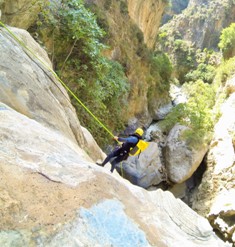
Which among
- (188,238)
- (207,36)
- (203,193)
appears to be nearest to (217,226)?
(203,193)

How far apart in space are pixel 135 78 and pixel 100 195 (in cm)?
1631

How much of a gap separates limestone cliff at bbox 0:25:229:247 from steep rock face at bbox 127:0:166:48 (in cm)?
2119

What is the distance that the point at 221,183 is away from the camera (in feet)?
48.0

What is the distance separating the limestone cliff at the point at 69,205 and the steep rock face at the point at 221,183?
31.4 ft

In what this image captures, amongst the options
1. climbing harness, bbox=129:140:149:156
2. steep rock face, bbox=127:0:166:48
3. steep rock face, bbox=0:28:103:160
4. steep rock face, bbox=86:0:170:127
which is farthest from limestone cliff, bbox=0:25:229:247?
steep rock face, bbox=127:0:166:48

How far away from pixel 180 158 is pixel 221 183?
8.40ft

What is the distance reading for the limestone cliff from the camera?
8.07 feet

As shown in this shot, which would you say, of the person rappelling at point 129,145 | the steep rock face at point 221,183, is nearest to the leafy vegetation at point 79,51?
the person rappelling at point 129,145

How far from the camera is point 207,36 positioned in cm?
4528

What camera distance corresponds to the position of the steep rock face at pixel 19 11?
7805 millimetres

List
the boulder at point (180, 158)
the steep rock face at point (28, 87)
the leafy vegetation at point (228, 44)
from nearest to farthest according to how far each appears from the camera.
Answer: the steep rock face at point (28, 87)
the boulder at point (180, 158)
the leafy vegetation at point (228, 44)

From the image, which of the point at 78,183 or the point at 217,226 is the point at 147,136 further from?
the point at 78,183

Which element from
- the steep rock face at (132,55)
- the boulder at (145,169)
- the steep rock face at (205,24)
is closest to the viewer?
the boulder at (145,169)

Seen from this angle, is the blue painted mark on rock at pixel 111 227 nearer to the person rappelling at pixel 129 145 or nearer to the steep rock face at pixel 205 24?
the person rappelling at pixel 129 145
